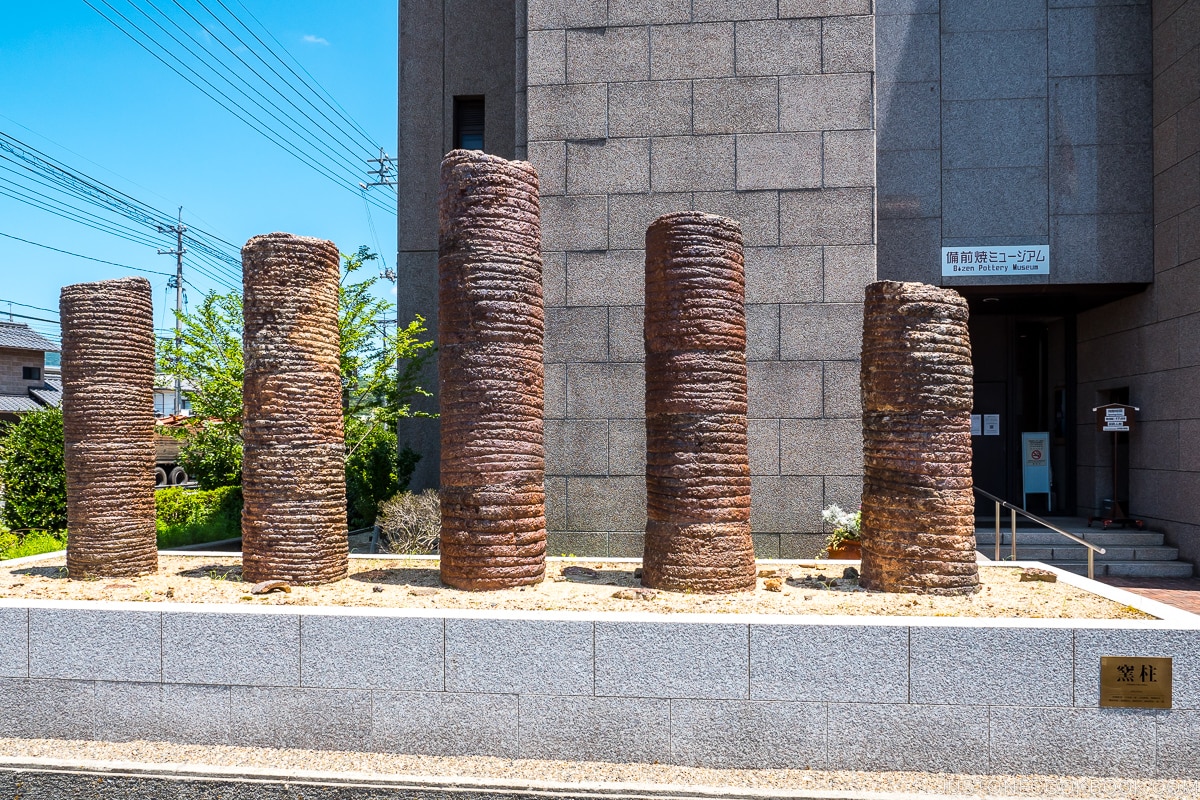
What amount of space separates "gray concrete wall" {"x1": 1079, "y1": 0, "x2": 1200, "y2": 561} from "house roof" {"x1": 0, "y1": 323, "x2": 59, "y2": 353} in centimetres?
3685

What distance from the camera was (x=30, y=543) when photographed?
33.5 feet

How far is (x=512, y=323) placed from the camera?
572 centimetres

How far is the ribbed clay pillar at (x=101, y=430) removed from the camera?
21.0ft

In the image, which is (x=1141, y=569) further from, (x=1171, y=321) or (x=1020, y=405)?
(x=1020, y=405)

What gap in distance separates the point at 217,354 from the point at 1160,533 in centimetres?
1339

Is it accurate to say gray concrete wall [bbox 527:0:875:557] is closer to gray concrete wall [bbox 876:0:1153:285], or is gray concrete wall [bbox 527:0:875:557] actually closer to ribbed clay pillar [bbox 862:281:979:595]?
gray concrete wall [bbox 876:0:1153:285]

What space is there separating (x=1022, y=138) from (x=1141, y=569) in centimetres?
618

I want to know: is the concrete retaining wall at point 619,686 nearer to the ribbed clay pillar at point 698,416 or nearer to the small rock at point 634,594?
the small rock at point 634,594

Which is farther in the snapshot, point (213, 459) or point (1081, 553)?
point (213, 459)

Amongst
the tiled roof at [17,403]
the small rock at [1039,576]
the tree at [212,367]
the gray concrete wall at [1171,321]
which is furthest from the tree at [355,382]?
the tiled roof at [17,403]

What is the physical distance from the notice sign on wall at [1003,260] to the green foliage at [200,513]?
11.2 m

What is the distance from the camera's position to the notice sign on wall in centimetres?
1134

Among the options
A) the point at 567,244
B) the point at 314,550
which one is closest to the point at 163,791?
the point at 314,550

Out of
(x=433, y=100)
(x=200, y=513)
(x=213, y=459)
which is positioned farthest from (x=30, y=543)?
(x=433, y=100)
